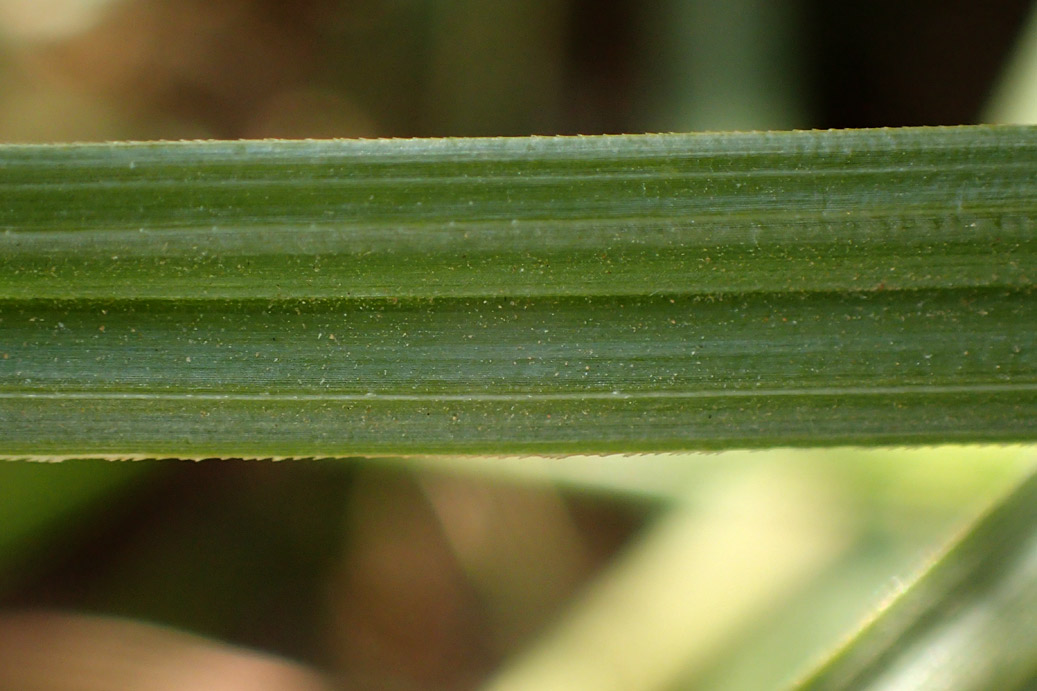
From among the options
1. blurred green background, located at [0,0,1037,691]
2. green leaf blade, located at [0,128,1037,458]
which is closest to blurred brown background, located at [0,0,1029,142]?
blurred green background, located at [0,0,1037,691]

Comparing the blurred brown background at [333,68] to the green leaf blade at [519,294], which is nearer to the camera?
the green leaf blade at [519,294]

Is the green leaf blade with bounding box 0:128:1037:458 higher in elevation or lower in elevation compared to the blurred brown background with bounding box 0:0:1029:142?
lower

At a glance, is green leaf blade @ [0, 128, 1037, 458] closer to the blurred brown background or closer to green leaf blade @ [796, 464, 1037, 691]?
green leaf blade @ [796, 464, 1037, 691]

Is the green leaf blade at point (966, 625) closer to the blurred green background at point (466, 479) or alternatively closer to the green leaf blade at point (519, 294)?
the green leaf blade at point (519, 294)

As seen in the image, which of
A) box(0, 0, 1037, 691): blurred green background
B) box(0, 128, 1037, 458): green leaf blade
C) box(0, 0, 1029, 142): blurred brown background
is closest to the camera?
box(0, 128, 1037, 458): green leaf blade

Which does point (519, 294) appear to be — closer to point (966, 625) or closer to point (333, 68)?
point (966, 625)

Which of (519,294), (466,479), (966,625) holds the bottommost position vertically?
(966,625)

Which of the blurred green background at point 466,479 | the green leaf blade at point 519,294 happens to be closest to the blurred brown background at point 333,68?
the blurred green background at point 466,479

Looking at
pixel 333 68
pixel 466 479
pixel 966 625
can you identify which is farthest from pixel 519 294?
pixel 333 68

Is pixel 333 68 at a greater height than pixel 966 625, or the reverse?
pixel 333 68
